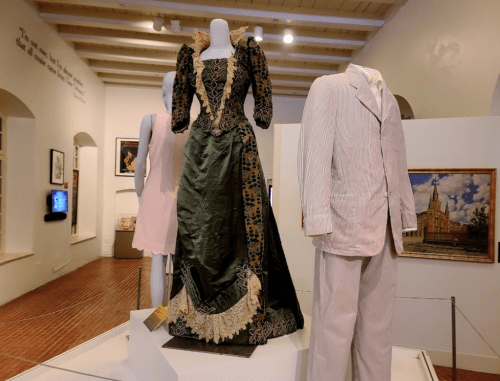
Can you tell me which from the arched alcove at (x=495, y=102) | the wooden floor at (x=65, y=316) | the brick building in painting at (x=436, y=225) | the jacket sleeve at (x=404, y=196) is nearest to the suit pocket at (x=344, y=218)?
the jacket sleeve at (x=404, y=196)

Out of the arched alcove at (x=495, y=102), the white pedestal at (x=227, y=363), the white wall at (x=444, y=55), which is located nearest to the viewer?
the white pedestal at (x=227, y=363)

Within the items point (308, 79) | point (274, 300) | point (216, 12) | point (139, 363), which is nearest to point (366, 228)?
point (274, 300)

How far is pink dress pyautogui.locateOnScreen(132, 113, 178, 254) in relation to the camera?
8.61ft

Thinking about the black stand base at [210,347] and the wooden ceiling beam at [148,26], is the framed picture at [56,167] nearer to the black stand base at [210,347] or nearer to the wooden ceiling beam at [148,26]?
the wooden ceiling beam at [148,26]

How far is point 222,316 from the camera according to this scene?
6.63 ft

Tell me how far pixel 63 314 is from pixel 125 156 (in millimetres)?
5844

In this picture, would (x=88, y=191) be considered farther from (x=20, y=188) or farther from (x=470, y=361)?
(x=470, y=361)

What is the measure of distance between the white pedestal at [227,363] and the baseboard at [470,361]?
2233 millimetres

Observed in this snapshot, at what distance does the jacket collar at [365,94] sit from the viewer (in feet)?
5.43

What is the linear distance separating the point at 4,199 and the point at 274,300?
5.47m

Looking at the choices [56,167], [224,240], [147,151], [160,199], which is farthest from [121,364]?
[56,167]

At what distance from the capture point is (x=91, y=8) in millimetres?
6504

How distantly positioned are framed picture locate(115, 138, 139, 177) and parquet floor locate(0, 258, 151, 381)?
10.3ft

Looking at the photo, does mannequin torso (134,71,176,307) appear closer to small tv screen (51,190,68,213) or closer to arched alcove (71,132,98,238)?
small tv screen (51,190,68,213)
